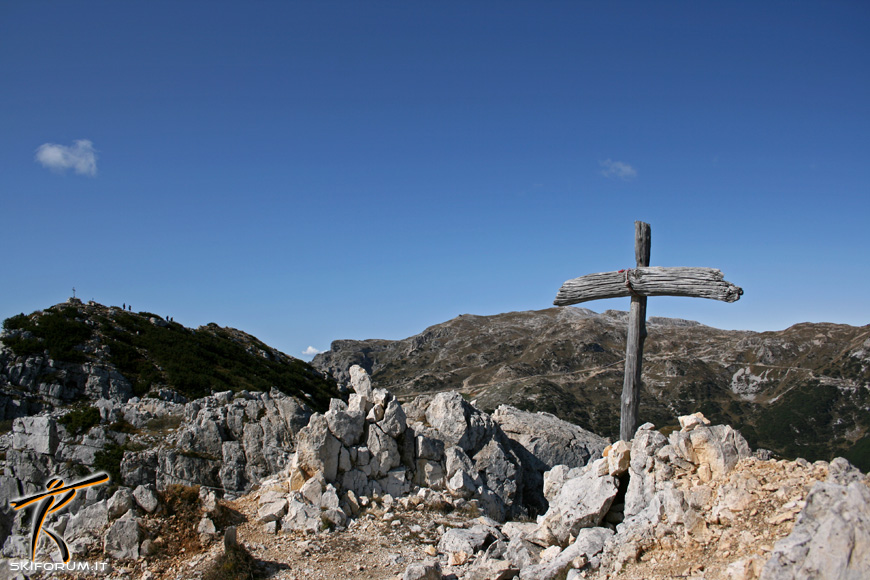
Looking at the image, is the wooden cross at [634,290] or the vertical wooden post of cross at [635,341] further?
the vertical wooden post of cross at [635,341]

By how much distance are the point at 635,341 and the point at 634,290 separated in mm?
1255

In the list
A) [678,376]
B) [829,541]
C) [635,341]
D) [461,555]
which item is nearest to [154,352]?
[461,555]

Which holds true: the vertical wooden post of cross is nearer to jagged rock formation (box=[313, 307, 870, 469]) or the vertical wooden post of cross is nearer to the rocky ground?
the rocky ground

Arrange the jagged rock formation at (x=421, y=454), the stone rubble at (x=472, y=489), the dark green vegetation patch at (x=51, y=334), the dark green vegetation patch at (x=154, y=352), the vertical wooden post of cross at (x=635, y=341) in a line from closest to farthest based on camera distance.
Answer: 1. the stone rubble at (x=472, y=489)
2. the vertical wooden post of cross at (x=635, y=341)
3. the jagged rock formation at (x=421, y=454)
4. the dark green vegetation patch at (x=51, y=334)
5. the dark green vegetation patch at (x=154, y=352)

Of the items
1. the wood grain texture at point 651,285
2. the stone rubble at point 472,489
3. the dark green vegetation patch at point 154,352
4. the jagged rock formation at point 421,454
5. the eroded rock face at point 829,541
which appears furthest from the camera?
the dark green vegetation patch at point 154,352

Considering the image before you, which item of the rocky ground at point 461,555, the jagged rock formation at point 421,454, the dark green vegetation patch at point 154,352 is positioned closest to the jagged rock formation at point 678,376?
the jagged rock formation at point 421,454

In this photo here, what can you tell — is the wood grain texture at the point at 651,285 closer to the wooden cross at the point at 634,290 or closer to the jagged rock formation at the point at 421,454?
the wooden cross at the point at 634,290

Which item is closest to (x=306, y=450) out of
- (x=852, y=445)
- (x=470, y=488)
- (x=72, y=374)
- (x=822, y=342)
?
(x=470, y=488)

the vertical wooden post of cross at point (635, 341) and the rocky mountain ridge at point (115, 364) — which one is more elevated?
the vertical wooden post of cross at point (635, 341)

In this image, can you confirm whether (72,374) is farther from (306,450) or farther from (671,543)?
(671,543)

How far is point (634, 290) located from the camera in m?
11.3

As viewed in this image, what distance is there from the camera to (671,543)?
8398 mm

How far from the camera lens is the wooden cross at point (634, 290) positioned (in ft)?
35.7

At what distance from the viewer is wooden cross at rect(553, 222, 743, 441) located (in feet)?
35.7
